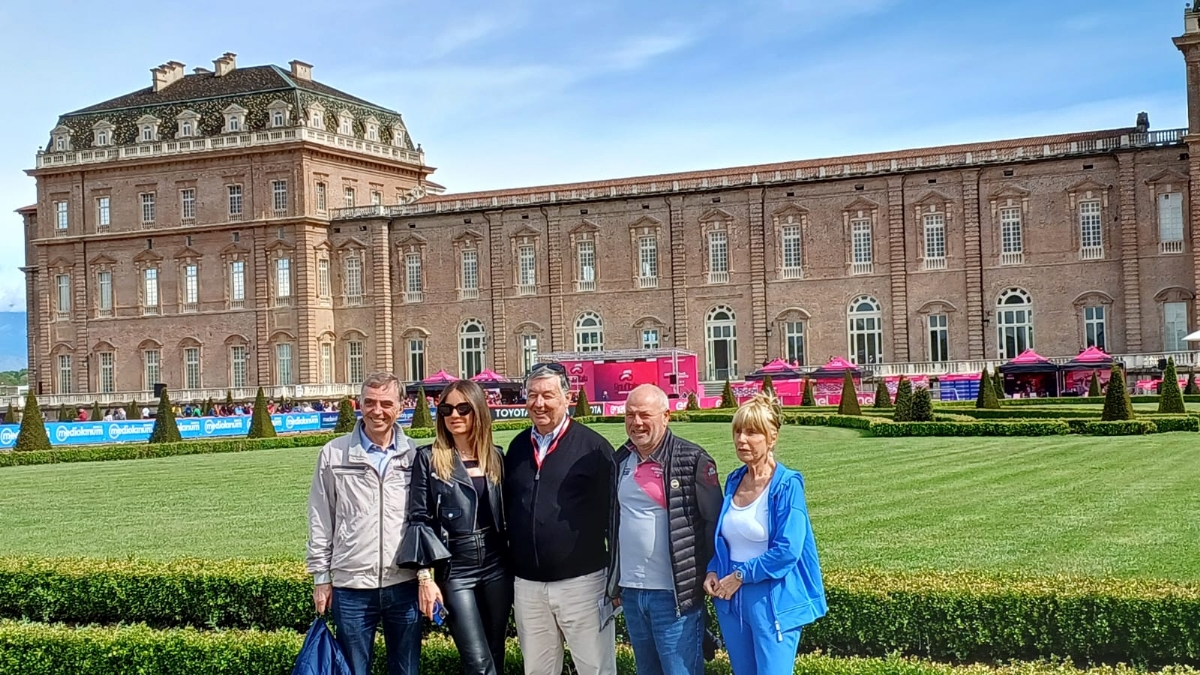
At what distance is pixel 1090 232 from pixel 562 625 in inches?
1583

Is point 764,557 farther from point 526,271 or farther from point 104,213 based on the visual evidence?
point 104,213

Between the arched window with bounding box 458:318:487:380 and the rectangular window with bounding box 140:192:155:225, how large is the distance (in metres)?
14.1

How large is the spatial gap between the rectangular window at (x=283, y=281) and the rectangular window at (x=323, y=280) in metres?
1.12

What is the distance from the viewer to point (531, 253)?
50.0 meters

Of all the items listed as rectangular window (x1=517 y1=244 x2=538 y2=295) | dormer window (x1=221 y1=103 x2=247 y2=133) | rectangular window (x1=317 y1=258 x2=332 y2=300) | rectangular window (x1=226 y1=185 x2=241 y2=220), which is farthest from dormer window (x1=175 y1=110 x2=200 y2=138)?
rectangular window (x1=517 y1=244 x2=538 y2=295)

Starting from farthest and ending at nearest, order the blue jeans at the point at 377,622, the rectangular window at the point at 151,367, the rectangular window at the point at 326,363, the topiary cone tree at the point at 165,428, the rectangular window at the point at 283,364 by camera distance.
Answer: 1. the rectangular window at the point at 151,367
2. the rectangular window at the point at 326,363
3. the rectangular window at the point at 283,364
4. the topiary cone tree at the point at 165,428
5. the blue jeans at the point at 377,622

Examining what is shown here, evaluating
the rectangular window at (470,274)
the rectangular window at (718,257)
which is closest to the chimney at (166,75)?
the rectangular window at (470,274)

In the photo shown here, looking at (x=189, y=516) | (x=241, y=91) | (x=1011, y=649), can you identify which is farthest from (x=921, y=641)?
(x=241, y=91)

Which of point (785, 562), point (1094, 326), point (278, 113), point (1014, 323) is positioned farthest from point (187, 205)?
point (785, 562)

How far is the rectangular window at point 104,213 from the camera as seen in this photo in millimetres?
54438

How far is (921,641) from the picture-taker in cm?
701

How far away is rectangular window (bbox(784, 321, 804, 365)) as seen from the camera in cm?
4631

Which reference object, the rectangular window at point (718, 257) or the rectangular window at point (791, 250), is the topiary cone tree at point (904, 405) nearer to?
the rectangular window at point (791, 250)

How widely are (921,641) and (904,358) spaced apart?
3861cm
